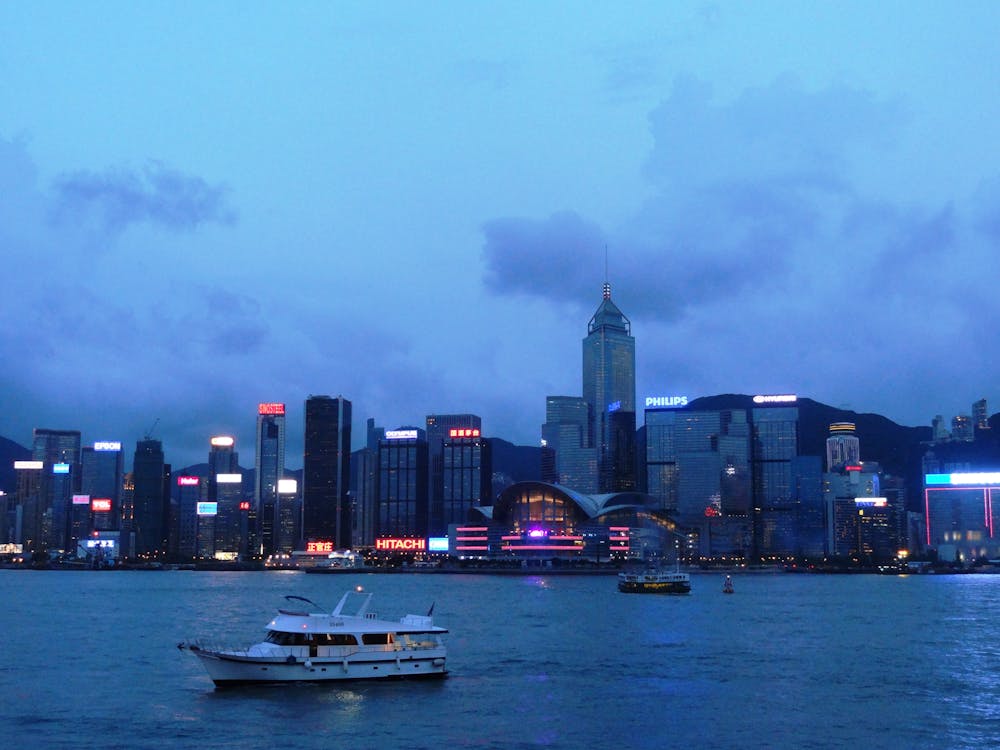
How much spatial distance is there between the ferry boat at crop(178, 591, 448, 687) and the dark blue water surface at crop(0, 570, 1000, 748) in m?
1.05

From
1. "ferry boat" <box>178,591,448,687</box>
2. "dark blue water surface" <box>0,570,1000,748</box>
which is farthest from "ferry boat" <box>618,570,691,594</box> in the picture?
"ferry boat" <box>178,591,448,687</box>

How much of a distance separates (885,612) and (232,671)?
103 m

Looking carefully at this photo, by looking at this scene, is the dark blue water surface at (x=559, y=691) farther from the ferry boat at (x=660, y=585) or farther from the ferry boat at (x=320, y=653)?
the ferry boat at (x=660, y=585)

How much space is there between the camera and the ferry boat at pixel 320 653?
210 feet

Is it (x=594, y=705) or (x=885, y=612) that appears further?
(x=885, y=612)

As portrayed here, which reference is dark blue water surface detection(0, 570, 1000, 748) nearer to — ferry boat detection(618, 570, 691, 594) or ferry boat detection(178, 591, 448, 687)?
ferry boat detection(178, 591, 448, 687)

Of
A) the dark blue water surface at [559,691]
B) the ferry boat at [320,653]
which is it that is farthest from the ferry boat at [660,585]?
the ferry boat at [320,653]

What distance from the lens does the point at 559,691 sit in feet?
223

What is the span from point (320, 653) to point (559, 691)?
14.7 m

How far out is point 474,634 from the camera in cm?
10438

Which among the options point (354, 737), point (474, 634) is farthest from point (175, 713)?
point (474, 634)

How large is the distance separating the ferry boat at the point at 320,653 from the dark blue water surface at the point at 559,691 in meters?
1.05

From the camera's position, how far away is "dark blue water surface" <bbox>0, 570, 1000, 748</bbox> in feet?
178

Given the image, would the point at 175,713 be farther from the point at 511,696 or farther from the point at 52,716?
the point at 511,696
